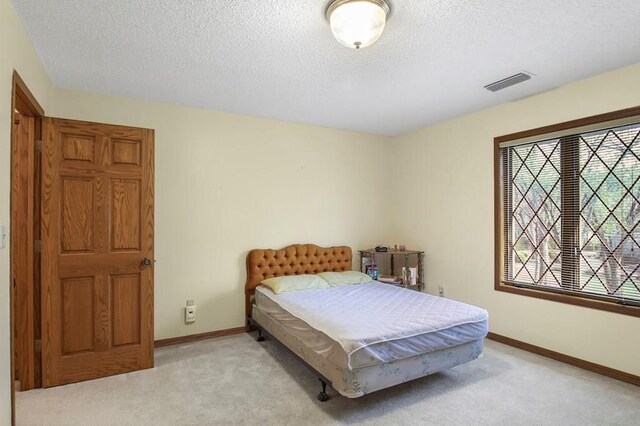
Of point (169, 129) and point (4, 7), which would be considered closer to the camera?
point (4, 7)

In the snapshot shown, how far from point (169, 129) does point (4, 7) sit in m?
1.83

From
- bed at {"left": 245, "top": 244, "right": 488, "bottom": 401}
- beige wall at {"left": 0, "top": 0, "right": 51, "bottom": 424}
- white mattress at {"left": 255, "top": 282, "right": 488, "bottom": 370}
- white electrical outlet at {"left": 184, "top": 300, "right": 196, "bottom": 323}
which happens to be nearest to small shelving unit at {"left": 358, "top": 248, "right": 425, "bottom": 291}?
bed at {"left": 245, "top": 244, "right": 488, "bottom": 401}

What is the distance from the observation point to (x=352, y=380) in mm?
2229

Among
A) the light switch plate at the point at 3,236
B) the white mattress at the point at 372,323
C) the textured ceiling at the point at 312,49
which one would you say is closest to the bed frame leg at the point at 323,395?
the white mattress at the point at 372,323

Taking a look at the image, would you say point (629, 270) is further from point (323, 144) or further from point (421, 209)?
point (323, 144)

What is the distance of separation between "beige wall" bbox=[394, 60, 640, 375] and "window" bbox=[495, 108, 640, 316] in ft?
0.39

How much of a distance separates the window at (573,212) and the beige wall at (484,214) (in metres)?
0.12

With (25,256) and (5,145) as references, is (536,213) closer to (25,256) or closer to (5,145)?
(5,145)

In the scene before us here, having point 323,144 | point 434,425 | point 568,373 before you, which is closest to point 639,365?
point 568,373

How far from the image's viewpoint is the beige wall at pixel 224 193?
3582 mm

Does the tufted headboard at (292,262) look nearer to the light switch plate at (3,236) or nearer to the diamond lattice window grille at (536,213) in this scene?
the diamond lattice window grille at (536,213)

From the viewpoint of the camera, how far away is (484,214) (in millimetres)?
3826

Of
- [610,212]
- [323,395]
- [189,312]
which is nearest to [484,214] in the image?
[610,212]

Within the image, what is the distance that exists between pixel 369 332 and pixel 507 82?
99.2 inches
